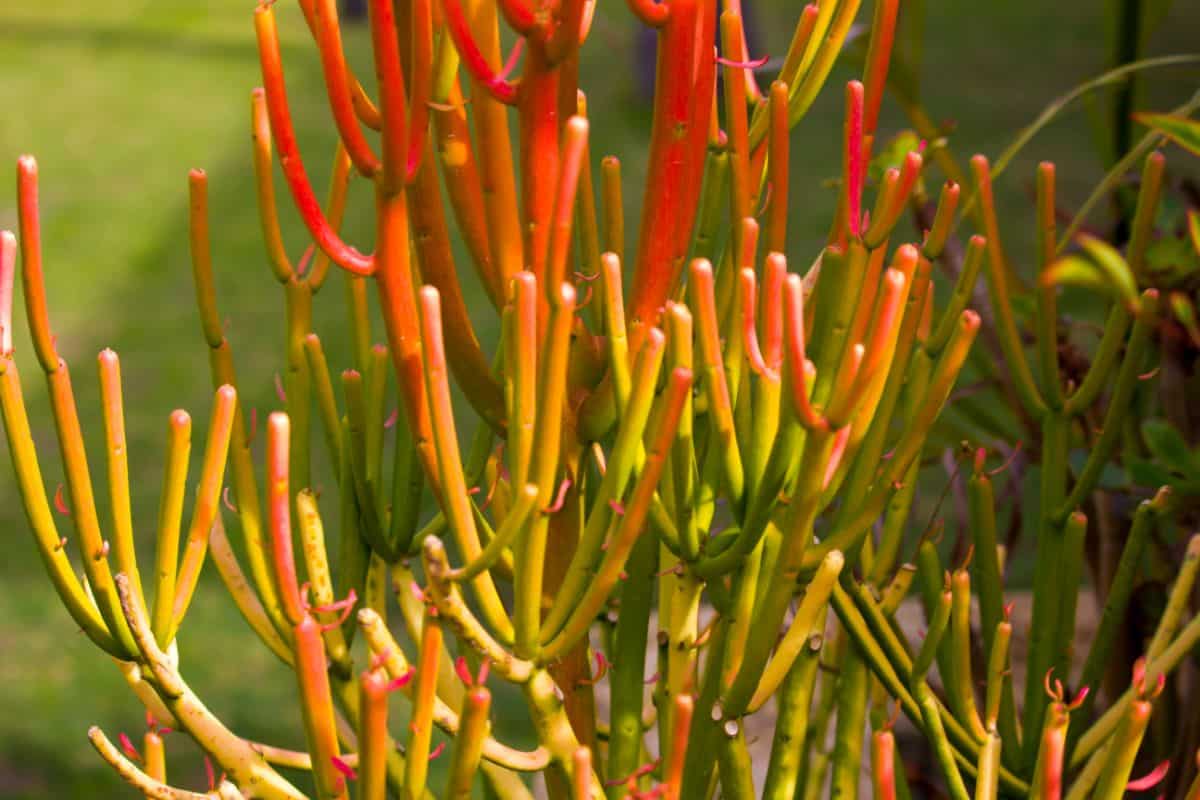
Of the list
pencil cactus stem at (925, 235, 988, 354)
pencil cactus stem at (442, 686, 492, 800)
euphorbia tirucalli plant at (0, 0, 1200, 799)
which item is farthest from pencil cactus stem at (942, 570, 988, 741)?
pencil cactus stem at (442, 686, 492, 800)

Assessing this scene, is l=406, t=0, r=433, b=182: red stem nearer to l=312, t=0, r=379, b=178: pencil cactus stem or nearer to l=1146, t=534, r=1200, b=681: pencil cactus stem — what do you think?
l=312, t=0, r=379, b=178: pencil cactus stem

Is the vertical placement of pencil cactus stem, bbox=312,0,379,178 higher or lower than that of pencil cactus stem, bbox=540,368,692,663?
higher

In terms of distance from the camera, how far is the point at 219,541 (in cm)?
71

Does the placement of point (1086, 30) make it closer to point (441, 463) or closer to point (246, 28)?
point (246, 28)

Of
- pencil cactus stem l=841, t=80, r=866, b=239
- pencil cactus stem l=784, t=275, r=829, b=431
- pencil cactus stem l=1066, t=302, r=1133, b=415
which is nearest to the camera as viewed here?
pencil cactus stem l=784, t=275, r=829, b=431

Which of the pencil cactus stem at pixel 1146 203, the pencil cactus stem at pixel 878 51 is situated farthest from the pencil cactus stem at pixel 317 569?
the pencil cactus stem at pixel 1146 203

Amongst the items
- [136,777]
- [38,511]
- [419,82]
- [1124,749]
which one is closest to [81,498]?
[38,511]

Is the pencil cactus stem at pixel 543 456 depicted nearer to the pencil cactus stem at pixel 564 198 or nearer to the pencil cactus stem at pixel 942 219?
the pencil cactus stem at pixel 564 198

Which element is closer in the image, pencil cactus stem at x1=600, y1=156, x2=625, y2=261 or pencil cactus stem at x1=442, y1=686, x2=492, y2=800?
pencil cactus stem at x1=442, y1=686, x2=492, y2=800

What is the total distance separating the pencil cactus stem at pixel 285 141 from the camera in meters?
0.59

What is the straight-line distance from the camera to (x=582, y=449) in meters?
0.69

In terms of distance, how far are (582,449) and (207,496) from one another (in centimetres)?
18

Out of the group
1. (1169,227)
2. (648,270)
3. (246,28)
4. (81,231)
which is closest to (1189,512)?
(1169,227)

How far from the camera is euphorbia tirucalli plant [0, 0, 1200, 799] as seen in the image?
1.84ft
